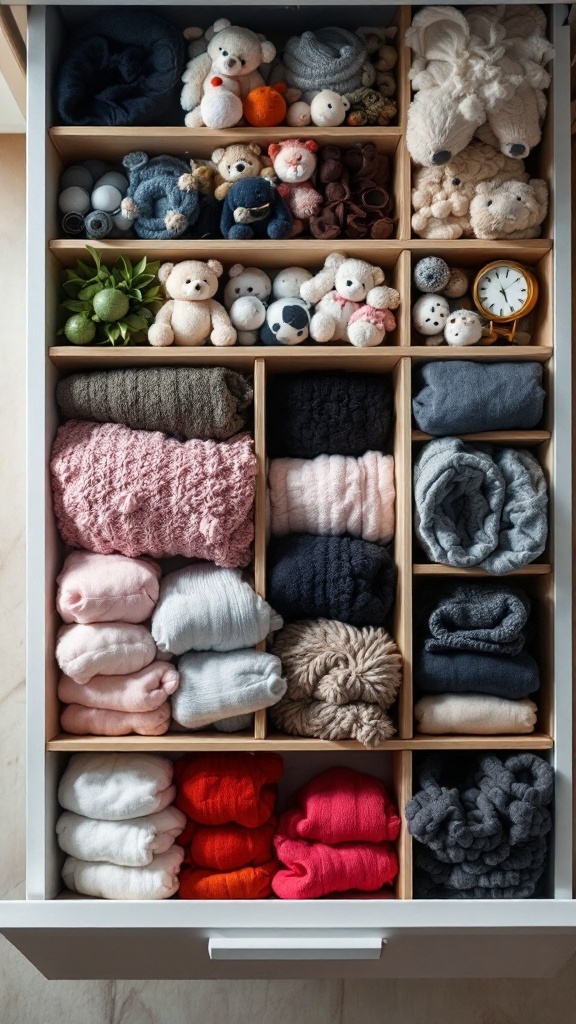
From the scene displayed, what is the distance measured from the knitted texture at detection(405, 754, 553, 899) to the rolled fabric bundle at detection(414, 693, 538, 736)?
6 cm

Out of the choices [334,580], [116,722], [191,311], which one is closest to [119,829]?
[116,722]

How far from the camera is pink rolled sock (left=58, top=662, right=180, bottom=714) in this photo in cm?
148

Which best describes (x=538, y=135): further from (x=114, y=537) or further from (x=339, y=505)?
(x=114, y=537)

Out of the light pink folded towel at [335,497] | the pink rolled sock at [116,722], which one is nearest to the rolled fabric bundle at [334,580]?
the light pink folded towel at [335,497]

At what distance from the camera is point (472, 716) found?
4.96 ft

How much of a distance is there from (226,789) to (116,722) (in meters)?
0.24

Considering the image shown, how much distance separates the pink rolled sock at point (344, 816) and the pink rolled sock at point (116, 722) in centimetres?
30

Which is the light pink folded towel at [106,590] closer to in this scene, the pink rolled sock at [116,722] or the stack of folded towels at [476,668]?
the pink rolled sock at [116,722]

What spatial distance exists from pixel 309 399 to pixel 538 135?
623mm

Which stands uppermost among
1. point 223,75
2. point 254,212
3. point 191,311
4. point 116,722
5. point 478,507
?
point 223,75

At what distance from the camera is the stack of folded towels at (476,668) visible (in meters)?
1.50

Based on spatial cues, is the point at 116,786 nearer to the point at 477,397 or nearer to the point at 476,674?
the point at 476,674

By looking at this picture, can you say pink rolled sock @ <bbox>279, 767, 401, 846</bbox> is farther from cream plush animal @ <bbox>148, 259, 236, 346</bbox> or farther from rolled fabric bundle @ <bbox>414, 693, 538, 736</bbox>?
cream plush animal @ <bbox>148, 259, 236, 346</bbox>

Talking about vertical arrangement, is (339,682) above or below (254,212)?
below
